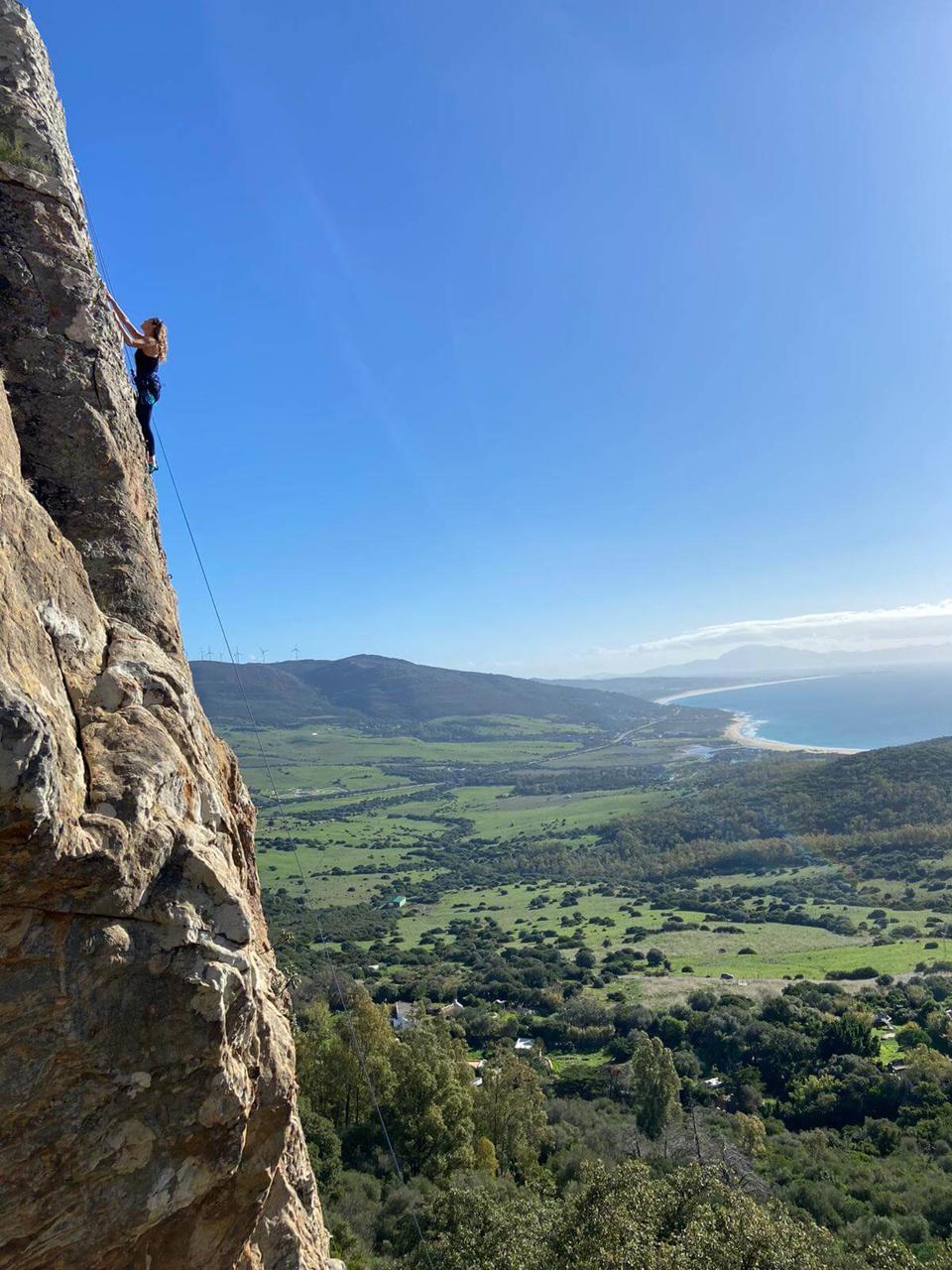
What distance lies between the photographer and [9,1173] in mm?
5141

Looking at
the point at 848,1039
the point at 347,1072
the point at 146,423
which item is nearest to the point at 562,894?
the point at 848,1039

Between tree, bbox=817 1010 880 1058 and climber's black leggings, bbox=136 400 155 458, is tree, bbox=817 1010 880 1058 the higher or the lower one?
the lower one

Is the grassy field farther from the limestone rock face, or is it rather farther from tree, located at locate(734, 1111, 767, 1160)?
the limestone rock face

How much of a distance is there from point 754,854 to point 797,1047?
240ft

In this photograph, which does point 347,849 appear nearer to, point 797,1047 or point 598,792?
point 598,792

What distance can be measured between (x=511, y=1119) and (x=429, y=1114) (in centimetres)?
540

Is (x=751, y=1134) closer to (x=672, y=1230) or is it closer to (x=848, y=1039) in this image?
(x=848, y=1039)

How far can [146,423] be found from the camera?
11469mm

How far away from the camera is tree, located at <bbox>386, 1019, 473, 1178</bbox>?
28703 mm

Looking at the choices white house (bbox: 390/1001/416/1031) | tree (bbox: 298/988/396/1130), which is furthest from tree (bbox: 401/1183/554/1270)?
white house (bbox: 390/1001/416/1031)

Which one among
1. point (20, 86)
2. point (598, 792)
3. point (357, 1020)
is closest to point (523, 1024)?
point (357, 1020)

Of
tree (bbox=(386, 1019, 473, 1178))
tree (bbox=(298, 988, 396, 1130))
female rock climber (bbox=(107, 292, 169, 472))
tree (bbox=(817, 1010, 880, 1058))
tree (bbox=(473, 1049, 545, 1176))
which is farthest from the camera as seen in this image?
tree (bbox=(817, 1010, 880, 1058))

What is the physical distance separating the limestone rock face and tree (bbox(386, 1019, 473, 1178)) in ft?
78.4

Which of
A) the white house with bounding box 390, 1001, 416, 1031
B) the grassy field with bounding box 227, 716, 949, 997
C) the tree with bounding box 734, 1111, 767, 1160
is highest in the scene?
the tree with bounding box 734, 1111, 767, 1160
